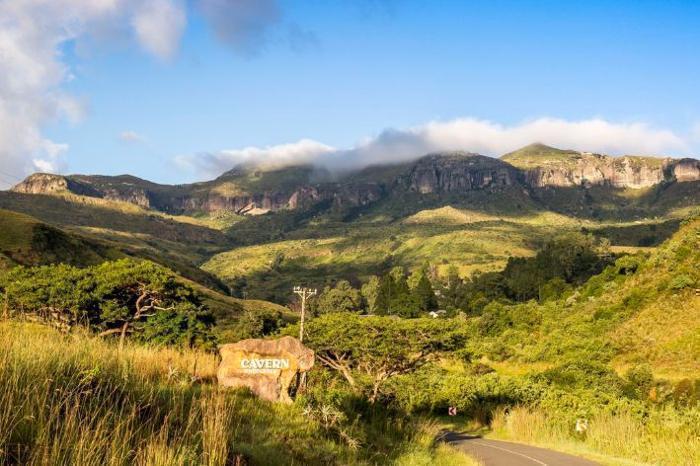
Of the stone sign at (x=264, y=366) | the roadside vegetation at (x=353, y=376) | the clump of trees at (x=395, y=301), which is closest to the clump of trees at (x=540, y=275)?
the clump of trees at (x=395, y=301)

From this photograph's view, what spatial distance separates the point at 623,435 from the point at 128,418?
19.1 metres

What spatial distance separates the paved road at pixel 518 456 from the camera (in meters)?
18.1

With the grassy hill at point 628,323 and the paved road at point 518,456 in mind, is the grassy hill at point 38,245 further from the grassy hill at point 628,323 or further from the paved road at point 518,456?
the paved road at point 518,456

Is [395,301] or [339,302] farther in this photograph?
[339,302]

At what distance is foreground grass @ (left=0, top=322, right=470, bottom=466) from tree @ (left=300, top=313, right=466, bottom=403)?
26.1m

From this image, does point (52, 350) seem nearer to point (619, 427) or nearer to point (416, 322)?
point (619, 427)

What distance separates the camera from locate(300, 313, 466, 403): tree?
37.2 m

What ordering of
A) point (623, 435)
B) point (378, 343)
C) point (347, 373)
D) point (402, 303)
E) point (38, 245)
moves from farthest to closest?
1. point (402, 303)
2. point (38, 245)
3. point (347, 373)
4. point (378, 343)
5. point (623, 435)

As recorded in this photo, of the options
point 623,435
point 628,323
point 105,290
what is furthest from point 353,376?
point 628,323

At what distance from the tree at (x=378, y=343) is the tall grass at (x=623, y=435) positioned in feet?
28.7

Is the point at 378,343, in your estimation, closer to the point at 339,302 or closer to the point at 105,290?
the point at 105,290

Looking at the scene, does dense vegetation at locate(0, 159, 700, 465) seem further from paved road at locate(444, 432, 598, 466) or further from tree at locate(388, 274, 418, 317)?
tree at locate(388, 274, 418, 317)

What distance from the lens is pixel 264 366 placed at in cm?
1185

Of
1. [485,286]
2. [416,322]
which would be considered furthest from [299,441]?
[485,286]
